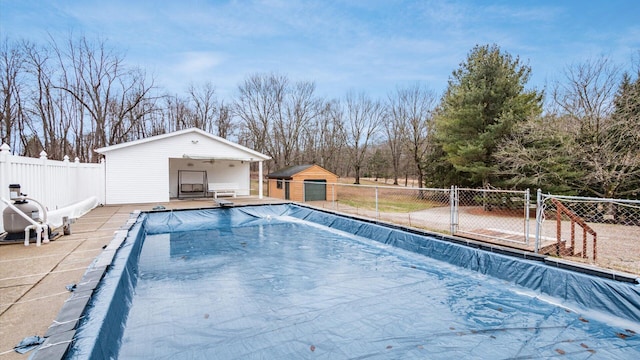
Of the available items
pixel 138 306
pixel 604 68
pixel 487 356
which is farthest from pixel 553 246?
pixel 604 68

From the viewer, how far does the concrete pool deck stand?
2.43m

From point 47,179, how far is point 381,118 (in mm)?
28810

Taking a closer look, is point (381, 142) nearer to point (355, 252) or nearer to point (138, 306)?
point (355, 252)

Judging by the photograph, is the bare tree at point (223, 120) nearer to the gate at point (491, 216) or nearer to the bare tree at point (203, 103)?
the bare tree at point (203, 103)

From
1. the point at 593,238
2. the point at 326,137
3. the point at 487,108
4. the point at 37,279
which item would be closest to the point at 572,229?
the point at 593,238

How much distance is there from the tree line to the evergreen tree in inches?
2.2

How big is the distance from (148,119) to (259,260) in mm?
25158

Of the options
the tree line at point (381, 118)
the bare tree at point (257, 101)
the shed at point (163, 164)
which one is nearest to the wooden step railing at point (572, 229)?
the tree line at point (381, 118)

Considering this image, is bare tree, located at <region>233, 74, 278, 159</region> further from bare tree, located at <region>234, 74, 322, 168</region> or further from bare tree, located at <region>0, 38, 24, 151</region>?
Answer: bare tree, located at <region>0, 38, 24, 151</region>

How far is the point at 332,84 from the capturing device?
32969 millimetres

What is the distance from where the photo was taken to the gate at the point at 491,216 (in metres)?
5.91

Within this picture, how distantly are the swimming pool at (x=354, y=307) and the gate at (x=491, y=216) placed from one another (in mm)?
559

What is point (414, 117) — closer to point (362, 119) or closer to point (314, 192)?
point (362, 119)

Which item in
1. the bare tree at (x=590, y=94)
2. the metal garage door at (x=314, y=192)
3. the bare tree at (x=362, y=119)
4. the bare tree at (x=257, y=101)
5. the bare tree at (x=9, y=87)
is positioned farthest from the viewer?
the bare tree at (x=362, y=119)
